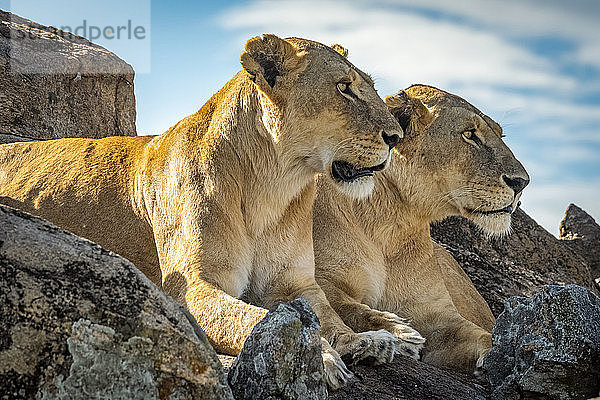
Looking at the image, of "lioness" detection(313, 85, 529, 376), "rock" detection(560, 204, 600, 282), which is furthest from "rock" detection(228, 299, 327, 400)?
"rock" detection(560, 204, 600, 282)

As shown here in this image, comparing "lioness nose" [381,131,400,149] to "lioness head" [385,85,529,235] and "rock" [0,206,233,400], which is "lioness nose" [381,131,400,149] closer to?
"lioness head" [385,85,529,235]

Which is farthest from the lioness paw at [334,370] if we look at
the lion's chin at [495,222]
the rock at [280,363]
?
the lion's chin at [495,222]

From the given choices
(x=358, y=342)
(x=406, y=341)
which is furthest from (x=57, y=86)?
(x=358, y=342)

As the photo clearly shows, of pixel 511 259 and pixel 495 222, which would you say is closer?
pixel 495 222

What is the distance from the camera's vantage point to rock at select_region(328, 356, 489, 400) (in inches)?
159

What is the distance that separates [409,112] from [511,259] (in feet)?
10.7

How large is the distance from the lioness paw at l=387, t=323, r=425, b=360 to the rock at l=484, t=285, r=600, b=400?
66 centimetres

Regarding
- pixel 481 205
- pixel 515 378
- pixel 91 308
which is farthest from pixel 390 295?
pixel 91 308

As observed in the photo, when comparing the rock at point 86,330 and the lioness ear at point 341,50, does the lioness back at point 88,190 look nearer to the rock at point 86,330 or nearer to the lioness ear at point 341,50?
the lioness ear at point 341,50

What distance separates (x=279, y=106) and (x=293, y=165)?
1.33 feet

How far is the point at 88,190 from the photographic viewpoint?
601cm

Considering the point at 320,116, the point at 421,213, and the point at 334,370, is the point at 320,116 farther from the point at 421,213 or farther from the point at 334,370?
the point at 334,370

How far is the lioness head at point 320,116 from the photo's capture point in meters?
5.20

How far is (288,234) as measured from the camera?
18.2 feet
